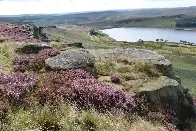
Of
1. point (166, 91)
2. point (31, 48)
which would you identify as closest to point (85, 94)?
point (166, 91)

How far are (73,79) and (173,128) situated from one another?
14.1ft

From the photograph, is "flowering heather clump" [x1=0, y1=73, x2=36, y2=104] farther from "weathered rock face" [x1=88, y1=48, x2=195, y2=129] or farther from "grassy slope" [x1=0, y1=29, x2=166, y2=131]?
"weathered rock face" [x1=88, y1=48, x2=195, y2=129]

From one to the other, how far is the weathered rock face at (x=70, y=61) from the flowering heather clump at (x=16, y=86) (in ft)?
4.80

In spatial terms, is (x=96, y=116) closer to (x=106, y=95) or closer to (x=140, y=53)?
(x=106, y=95)

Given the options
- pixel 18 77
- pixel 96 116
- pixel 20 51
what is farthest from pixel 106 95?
pixel 20 51

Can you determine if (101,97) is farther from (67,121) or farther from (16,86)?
(16,86)

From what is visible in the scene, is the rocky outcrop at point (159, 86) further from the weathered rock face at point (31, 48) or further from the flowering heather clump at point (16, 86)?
the weathered rock face at point (31, 48)

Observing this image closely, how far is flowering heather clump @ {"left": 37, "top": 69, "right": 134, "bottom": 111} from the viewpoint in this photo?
445 inches

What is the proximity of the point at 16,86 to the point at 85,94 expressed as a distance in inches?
98.5

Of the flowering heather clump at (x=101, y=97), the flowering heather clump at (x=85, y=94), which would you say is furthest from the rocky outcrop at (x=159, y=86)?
the flowering heather clump at (x=85, y=94)

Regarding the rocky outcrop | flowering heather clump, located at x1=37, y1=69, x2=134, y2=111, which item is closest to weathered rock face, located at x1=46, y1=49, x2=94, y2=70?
the rocky outcrop

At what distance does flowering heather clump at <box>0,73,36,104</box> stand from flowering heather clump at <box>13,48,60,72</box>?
158 cm

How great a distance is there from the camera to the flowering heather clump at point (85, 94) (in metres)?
11.3

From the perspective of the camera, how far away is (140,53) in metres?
17.3
